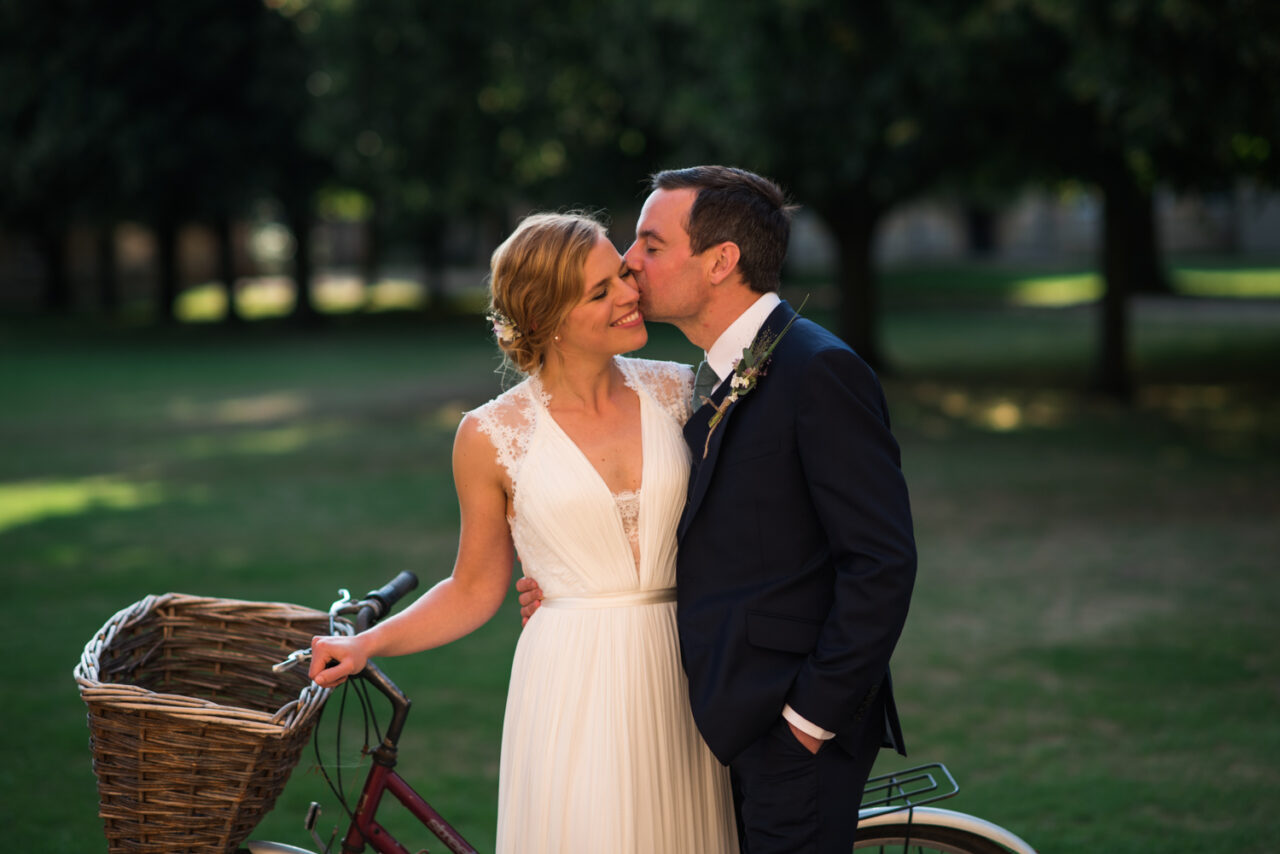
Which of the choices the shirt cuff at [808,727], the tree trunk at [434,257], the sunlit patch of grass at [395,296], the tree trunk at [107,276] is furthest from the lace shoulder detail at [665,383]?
the tree trunk at [107,276]

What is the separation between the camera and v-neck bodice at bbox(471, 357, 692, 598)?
2.87 metres

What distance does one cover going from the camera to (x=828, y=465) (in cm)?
251

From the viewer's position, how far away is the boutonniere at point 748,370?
8.67 feet

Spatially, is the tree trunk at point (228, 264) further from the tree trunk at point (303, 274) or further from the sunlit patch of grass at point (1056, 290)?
the sunlit patch of grass at point (1056, 290)

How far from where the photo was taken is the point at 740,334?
2.81 meters

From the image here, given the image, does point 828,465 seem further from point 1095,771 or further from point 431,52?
point 431,52

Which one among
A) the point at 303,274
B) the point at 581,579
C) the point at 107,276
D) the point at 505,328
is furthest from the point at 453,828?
the point at 107,276

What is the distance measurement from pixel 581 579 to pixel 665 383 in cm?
57

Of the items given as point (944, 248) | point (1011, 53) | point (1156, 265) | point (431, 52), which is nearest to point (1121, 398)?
point (1011, 53)

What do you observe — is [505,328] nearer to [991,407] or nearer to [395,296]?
[991,407]

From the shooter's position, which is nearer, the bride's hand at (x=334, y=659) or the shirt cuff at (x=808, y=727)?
the shirt cuff at (x=808, y=727)

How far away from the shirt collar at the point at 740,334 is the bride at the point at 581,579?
0.66 ft

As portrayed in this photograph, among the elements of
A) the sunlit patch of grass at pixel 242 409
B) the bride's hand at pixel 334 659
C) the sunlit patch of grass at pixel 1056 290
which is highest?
the bride's hand at pixel 334 659

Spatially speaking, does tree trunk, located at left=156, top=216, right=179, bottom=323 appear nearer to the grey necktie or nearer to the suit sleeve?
the grey necktie
